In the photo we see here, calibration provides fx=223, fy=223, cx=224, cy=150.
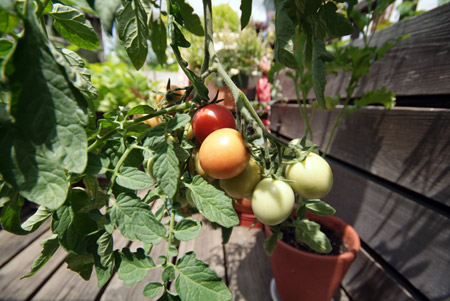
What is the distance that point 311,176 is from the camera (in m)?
0.29

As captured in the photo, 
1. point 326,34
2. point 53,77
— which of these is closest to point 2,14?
point 53,77

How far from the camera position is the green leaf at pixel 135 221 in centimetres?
22

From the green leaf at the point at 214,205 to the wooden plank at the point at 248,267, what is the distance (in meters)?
0.59

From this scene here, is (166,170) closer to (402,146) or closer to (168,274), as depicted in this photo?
(168,274)

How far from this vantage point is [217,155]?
26cm

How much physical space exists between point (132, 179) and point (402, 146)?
0.74 m

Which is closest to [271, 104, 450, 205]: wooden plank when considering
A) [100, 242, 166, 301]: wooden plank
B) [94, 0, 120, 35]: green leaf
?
[94, 0, 120, 35]: green leaf

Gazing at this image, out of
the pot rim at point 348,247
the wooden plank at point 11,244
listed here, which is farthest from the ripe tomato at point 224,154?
the wooden plank at point 11,244

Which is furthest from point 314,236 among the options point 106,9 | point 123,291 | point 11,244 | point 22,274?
point 11,244

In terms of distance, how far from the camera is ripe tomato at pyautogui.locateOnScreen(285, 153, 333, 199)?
0.97ft

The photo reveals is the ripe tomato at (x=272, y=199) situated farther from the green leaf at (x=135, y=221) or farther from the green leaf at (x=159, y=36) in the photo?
the green leaf at (x=159, y=36)

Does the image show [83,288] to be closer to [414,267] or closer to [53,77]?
[53,77]

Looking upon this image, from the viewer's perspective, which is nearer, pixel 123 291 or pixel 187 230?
pixel 187 230

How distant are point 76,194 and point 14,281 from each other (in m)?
0.81
